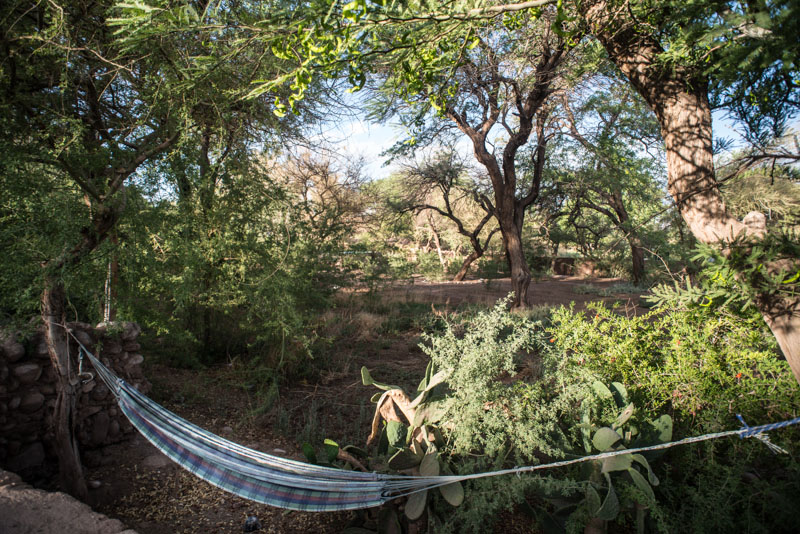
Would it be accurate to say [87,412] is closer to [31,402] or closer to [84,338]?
[31,402]

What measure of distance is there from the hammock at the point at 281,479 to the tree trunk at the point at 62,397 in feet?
3.16

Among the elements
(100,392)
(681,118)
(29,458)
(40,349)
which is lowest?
(29,458)

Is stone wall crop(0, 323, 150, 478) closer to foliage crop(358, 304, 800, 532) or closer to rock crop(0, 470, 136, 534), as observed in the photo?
rock crop(0, 470, 136, 534)

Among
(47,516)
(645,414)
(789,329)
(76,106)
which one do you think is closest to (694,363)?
(645,414)

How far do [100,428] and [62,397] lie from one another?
2.52 feet

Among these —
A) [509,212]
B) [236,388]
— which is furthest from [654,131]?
[236,388]

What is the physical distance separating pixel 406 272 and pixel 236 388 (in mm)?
5783

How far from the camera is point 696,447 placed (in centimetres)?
258

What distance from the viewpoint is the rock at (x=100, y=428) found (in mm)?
3574

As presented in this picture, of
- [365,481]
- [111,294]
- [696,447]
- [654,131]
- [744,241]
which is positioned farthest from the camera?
[654,131]

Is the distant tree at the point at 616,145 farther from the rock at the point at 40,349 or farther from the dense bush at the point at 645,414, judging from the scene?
the rock at the point at 40,349

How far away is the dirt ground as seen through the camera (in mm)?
2854

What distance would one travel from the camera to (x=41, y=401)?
11.0ft

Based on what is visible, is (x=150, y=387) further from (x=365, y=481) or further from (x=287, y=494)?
(x=365, y=481)
